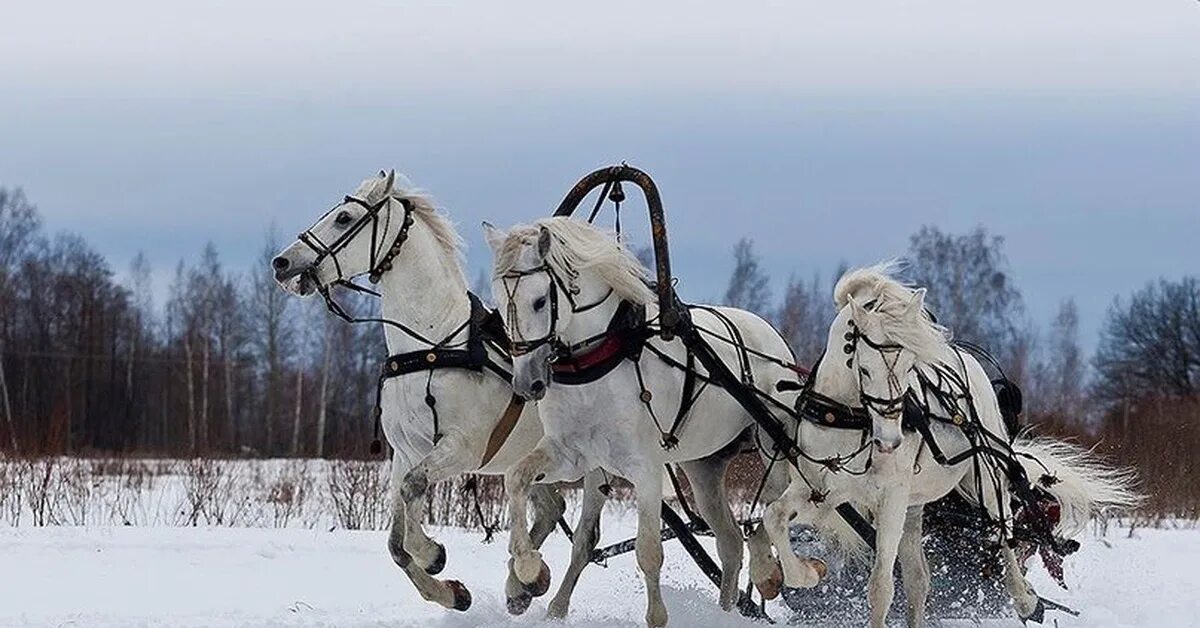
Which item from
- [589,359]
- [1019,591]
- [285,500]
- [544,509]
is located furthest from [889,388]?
[285,500]

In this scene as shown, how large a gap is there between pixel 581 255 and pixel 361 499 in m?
9.12

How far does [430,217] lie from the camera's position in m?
7.61

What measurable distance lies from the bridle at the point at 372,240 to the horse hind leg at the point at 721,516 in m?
1.96

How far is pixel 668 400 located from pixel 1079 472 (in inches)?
130

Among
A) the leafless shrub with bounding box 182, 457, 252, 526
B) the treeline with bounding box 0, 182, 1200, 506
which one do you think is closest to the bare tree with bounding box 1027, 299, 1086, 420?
the treeline with bounding box 0, 182, 1200, 506

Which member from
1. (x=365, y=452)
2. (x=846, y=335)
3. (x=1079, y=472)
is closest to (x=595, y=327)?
(x=846, y=335)

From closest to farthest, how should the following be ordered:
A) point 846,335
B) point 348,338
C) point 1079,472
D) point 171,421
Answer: point 846,335
point 1079,472
point 171,421
point 348,338

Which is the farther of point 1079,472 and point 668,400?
point 1079,472

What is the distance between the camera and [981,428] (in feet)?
25.0

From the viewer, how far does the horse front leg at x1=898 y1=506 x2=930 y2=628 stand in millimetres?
7488

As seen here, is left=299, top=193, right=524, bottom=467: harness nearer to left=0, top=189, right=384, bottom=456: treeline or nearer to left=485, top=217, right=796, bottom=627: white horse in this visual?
left=485, top=217, right=796, bottom=627: white horse

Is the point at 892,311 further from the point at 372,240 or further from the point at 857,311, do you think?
the point at 372,240

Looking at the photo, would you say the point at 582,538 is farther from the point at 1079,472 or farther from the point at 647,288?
the point at 1079,472

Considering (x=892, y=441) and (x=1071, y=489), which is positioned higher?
(x=892, y=441)
